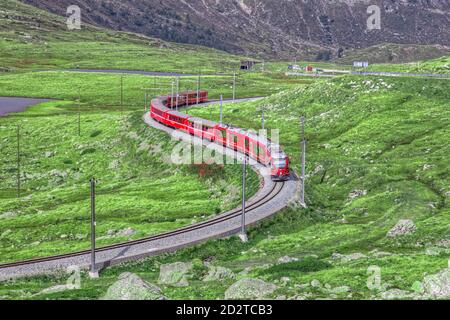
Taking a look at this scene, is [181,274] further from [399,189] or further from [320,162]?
[320,162]

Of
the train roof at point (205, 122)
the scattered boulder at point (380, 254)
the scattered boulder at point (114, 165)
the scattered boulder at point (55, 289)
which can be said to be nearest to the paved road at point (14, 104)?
the scattered boulder at point (114, 165)

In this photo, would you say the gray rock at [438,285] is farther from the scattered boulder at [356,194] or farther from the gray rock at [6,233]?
the gray rock at [6,233]

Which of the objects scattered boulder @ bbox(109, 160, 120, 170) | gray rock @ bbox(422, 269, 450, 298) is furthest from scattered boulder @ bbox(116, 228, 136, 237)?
scattered boulder @ bbox(109, 160, 120, 170)

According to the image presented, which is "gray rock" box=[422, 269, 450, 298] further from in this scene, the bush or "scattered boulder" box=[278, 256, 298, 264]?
"scattered boulder" box=[278, 256, 298, 264]

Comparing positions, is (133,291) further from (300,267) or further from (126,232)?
(126,232)

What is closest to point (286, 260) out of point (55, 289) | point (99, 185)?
point (55, 289)

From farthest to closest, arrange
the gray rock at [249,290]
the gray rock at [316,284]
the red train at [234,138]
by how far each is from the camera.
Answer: the red train at [234,138], the gray rock at [316,284], the gray rock at [249,290]
